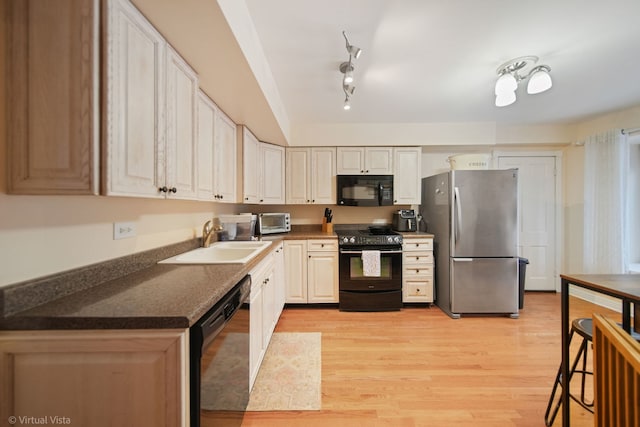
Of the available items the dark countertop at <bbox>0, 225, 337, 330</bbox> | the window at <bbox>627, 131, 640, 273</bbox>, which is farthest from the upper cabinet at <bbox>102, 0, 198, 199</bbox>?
the window at <bbox>627, 131, 640, 273</bbox>

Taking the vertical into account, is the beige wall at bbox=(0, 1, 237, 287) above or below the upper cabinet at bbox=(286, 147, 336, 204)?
below

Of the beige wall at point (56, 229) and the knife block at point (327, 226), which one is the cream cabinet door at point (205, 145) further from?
the knife block at point (327, 226)

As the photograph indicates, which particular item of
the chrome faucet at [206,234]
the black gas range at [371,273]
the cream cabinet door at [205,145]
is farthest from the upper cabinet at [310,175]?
the cream cabinet door at [205,145]

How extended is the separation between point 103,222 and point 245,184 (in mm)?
1399

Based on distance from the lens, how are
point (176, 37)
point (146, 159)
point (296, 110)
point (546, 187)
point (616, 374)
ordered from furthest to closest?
point (546, 187) < point (296, 110) < point (176, 37) < point (146, 159) < point (616, 374)

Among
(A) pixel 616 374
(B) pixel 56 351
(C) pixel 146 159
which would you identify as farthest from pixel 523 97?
(B) pixel 56 351

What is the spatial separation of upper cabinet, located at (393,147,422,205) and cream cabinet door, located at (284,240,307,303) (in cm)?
149

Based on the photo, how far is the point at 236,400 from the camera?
1.21 meters

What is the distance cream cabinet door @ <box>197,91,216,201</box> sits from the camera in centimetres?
169

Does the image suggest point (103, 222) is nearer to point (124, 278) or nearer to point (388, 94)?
point (124, 278)

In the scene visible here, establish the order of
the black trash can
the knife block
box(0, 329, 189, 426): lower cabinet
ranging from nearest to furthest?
box(0, 329, 189, 426): lower cabinet < the black trash can < the knife block

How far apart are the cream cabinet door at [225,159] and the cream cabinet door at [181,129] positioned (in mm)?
445

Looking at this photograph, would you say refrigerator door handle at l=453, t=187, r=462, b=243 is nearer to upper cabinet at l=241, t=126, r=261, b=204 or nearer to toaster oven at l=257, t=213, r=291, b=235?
toaster oven at l=257, t=213, r=291, b=235

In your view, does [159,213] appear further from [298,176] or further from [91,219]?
[298,176]
